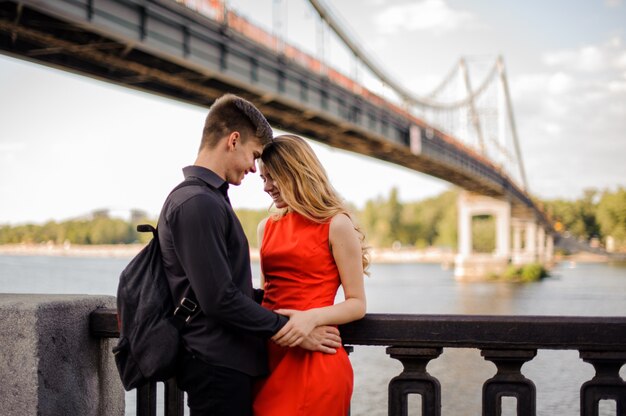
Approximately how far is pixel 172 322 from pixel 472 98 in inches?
2359

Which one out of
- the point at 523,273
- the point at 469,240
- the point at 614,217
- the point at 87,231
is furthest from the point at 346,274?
the point at 614,217

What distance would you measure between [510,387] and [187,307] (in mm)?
996

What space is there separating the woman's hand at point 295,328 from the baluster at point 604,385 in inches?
31.9

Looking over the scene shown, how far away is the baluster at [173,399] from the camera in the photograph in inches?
101

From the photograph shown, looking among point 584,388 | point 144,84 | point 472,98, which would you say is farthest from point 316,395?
point 472,98

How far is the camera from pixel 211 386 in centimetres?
212

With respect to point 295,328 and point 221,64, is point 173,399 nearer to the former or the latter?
point 295,328

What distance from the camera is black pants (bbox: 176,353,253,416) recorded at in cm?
212

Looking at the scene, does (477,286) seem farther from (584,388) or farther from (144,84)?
(584,388)

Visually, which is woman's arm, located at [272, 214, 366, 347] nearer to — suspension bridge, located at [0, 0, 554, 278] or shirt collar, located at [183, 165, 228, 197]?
shirt collar, located at [183, 165, 228, 197]

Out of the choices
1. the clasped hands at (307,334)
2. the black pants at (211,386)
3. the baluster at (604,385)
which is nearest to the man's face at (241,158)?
the clasped hands at (307,334)

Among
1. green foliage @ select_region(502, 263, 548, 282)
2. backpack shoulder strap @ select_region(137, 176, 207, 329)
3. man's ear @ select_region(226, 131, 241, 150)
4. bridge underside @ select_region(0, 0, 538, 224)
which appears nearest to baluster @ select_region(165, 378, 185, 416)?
backpack shoulder strap @ select_region(137, 176, 207, 329)

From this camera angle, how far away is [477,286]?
43500 mm

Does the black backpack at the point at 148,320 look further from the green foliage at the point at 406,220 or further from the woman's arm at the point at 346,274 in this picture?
the green foliage at the point at 406,220
